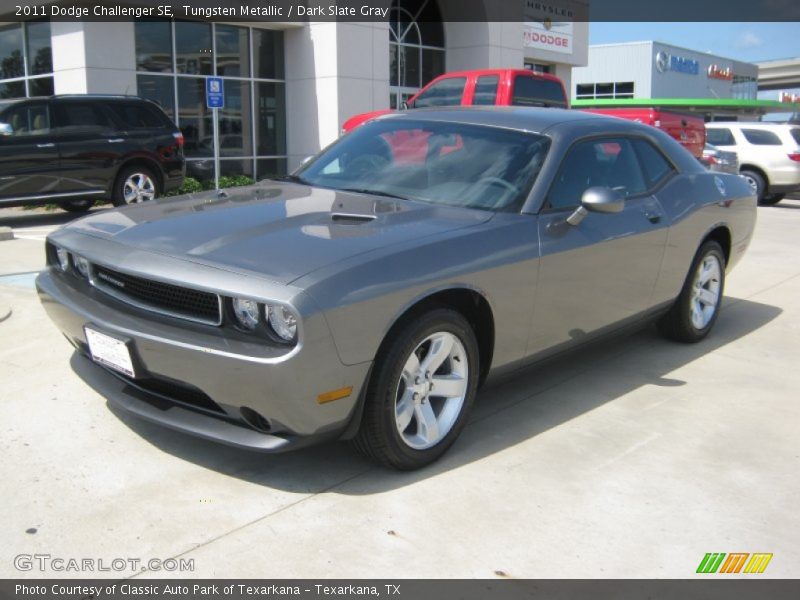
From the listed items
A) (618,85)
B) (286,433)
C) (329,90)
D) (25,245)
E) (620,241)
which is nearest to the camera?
(286,433)

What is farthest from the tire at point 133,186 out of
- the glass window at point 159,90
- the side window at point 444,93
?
the side window at point 444,93

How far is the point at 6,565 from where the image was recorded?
2.88m

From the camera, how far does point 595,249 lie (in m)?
4.46

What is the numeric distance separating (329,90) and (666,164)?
13.1 m

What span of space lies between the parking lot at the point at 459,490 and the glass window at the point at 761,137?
14.3m

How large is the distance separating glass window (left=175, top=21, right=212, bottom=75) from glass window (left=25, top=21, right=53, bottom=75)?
2.33 meters

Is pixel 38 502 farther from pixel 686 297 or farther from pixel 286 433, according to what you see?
pixel 686 297

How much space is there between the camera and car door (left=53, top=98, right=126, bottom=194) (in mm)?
11695

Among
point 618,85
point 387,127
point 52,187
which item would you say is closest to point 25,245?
point 52,187

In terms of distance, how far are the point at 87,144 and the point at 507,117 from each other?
8785 mm

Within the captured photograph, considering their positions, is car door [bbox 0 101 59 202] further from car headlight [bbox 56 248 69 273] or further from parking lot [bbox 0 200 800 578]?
car headlight [bbox 56 248 69 273]

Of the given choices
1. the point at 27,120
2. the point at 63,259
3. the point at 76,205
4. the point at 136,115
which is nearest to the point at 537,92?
→ the point at 136,115

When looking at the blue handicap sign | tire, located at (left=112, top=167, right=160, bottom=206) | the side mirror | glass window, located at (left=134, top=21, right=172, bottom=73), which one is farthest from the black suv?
the side mirror

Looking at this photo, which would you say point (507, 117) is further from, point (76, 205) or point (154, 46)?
point (154, 46)
